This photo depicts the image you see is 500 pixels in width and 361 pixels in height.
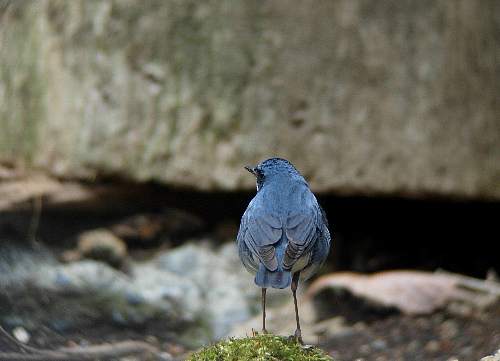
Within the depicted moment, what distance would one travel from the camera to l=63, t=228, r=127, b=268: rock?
6.10m

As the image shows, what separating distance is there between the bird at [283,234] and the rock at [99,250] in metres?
2.66

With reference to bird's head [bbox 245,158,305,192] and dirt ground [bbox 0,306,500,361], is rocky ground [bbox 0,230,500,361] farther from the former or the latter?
bird's head [bbox 245,158,305,192]

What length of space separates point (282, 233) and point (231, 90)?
2.67 meters

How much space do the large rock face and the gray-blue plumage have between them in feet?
7.19

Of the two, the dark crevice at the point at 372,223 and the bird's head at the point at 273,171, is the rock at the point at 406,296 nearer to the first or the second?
the dark crevice at the point at 372,223

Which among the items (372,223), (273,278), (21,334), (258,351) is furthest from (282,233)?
(372,223)

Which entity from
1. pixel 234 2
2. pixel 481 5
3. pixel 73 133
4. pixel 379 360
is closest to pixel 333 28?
pixel 234 2

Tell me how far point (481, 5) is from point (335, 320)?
2656mm

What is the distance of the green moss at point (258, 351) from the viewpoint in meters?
3.10

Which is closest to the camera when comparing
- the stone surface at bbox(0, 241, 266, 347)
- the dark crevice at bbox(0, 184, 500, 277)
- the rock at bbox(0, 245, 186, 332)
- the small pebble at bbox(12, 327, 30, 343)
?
the small pebble at bbox(12, 327, 30, 343)

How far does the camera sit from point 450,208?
7363 mm

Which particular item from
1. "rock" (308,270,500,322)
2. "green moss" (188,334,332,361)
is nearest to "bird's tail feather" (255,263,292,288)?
"green moss" (188,334,332,361)

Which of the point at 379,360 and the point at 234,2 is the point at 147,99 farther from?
the point at 379,360

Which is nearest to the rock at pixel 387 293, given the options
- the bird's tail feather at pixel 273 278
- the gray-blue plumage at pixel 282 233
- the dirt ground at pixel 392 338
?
the dirt ground at pixel 392 338
